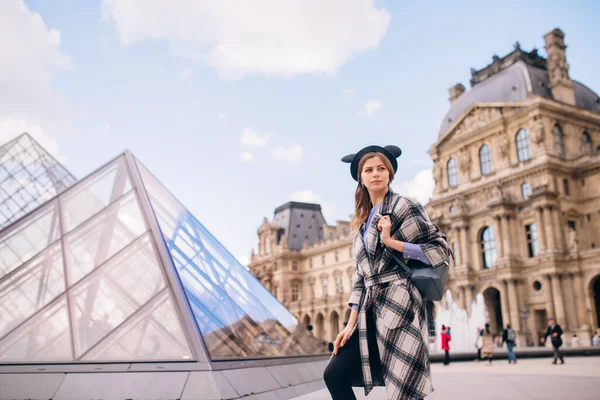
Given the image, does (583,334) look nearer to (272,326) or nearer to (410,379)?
(272,326)

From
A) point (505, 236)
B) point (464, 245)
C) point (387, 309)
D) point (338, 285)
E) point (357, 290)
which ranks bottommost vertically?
point (387, 309)

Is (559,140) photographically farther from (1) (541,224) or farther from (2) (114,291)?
(2) (114,291)

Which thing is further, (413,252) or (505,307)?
(505,307)

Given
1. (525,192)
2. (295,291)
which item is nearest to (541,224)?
(525,192)

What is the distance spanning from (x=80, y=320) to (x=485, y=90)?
44.6 m

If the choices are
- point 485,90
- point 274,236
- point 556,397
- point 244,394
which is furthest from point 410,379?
point 274,236

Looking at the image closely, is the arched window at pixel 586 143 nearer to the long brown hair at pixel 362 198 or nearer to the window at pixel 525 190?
the window at pixel 525 190

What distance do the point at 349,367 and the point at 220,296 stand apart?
4535 mm

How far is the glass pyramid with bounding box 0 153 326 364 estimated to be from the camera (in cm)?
550

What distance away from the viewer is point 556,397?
599 centimetres

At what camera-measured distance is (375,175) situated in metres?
2.92

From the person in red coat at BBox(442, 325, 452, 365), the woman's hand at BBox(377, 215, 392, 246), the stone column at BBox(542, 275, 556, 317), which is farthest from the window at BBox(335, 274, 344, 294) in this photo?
the woman's hand at BBox(377, 215, 392, 246)

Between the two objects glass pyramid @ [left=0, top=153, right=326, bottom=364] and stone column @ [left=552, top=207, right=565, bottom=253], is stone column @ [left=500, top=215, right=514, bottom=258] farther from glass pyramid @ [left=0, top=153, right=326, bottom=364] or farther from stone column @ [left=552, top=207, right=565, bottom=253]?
glass pyramid @ [left=0, top=153, right=326, bottom=364]

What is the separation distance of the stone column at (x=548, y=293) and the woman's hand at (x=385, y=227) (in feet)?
118
